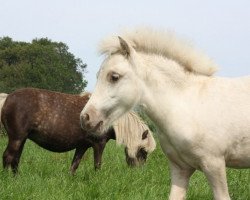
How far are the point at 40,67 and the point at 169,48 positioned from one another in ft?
156

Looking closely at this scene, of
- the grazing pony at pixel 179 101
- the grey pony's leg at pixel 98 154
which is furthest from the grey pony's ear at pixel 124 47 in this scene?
the grey pony's leg at pixel 98 154

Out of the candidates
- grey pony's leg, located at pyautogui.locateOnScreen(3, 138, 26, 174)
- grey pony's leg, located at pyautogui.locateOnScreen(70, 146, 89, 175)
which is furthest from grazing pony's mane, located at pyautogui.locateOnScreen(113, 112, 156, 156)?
grey pony's leg, located at pyautogui.locateOnScreen(3, 138, 26, 174)

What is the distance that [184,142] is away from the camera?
4164mm

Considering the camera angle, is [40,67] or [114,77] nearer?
[114,77]

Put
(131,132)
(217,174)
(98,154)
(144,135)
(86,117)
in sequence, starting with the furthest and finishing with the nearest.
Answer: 1. (144,135)
2. (131,132)
3. (98,154)
4. (86,117)
5. (217,174)

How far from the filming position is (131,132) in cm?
995

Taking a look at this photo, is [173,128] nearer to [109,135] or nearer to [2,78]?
[109,135]

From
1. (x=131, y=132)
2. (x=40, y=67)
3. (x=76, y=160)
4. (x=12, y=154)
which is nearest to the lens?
(x=12, y=154)

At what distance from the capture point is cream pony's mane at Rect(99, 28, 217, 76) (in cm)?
455

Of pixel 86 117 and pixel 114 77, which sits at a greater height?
pixel 114 77

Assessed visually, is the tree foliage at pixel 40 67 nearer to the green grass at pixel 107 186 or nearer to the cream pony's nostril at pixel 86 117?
the green grass at pixel 107 186

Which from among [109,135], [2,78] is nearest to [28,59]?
[2,78]

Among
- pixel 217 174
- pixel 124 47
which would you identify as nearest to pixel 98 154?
pixel 124 47

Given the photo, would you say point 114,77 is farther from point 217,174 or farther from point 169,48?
point 217,174
